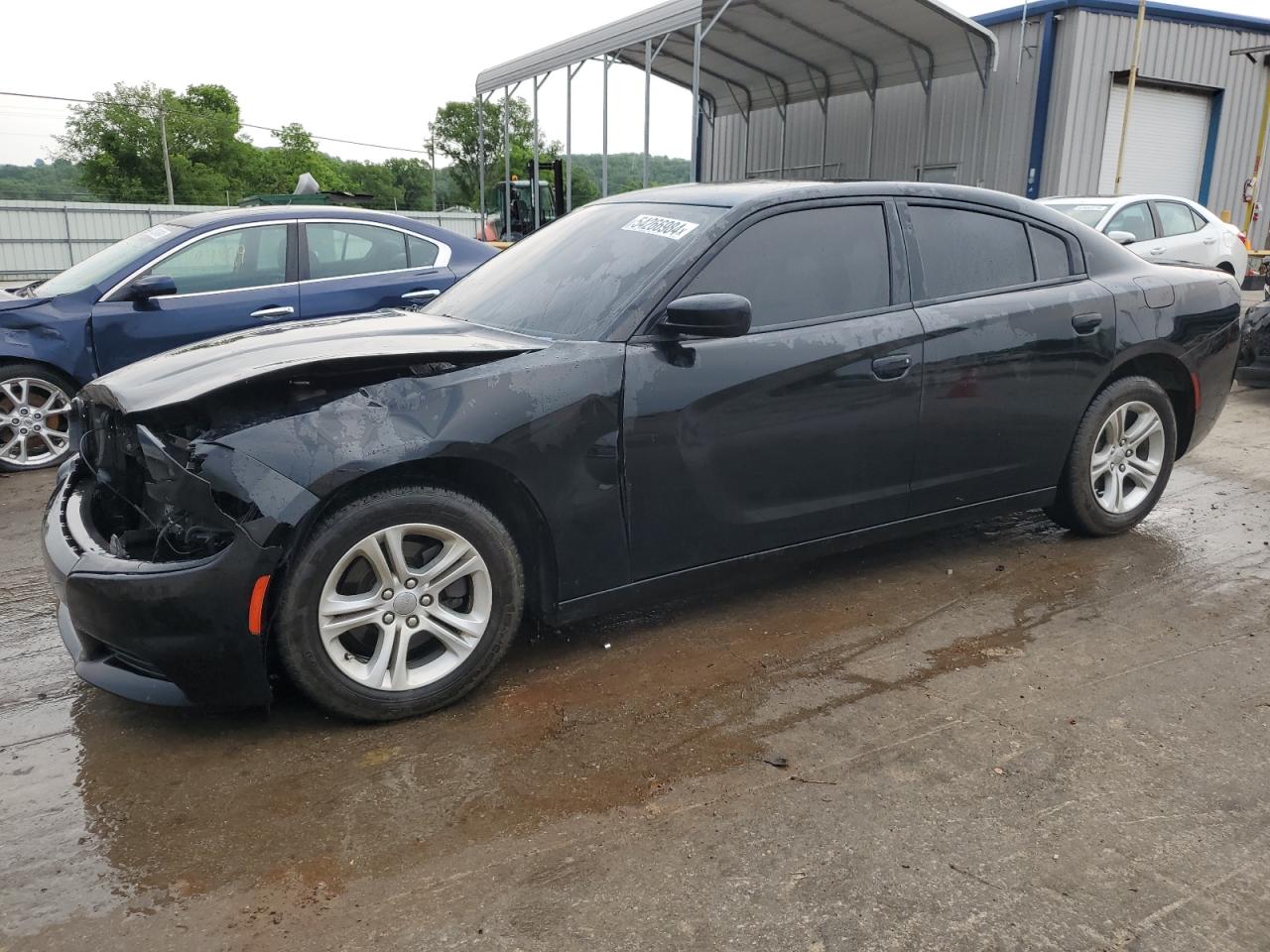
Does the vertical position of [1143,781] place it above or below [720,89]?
below

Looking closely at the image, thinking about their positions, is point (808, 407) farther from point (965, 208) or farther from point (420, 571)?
point (420, 571)

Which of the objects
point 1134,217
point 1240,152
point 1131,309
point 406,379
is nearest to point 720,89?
point 1240,152

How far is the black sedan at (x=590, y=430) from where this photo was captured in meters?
2.73

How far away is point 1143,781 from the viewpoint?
2.67m

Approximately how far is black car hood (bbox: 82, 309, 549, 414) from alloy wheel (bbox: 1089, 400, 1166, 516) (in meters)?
2.74

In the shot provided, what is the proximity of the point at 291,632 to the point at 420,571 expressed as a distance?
1.30ft

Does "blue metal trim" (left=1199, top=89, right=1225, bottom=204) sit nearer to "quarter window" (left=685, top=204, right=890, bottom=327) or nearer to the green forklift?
the green forklift

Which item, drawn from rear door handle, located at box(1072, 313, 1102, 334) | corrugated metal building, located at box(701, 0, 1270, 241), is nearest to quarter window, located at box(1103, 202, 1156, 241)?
corrugated metal building, located at box(701, 0, 1270, 241)

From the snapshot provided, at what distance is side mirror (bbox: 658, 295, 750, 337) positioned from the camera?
3.15m

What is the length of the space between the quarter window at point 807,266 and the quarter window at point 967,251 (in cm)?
21

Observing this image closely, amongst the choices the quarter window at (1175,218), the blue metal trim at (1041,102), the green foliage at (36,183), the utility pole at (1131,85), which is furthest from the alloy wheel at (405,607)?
the green foliage at (36,183)

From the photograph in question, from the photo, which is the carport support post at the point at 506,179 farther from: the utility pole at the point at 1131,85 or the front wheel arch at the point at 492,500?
the front wheel arch at the point at 492,500

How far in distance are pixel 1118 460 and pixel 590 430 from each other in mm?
2762

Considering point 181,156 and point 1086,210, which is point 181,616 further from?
point 181,156
